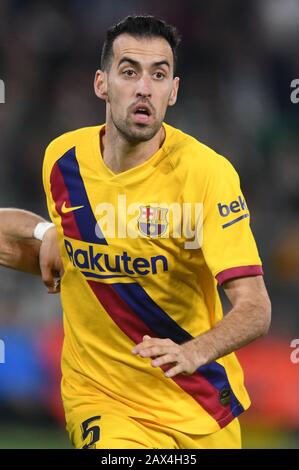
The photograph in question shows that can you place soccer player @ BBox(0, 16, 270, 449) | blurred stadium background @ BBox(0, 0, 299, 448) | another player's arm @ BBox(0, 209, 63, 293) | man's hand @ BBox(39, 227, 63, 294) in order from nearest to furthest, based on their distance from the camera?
1. soccer player @ BBox(0, 16, 270, 449)
2. man's hand @ BBox(39, 227, 63, 294)
3. another player's arm @ BBox(0, 209, 63, 293)
4. blurred stadium background @ BBox(0, 0, 299, 448)

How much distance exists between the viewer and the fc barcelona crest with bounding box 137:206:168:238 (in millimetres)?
4516

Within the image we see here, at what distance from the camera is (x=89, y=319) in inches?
187

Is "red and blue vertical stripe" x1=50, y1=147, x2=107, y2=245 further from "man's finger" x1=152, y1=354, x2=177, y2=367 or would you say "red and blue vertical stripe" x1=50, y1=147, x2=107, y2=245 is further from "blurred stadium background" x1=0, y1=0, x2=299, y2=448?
"blurred stadium background" x1=0, y1=0, x2=299, y2=448

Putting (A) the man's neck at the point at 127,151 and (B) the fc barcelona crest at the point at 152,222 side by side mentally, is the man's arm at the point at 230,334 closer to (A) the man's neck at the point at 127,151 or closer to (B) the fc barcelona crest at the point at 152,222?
(B) the fc barcelona crest at the point at 152,222

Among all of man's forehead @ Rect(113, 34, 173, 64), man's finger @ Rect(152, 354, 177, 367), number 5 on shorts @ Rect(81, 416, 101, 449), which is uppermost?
man's forehead @ Rect(113, 34, 173, 64)

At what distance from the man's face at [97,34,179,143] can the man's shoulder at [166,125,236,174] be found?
0.14 metres

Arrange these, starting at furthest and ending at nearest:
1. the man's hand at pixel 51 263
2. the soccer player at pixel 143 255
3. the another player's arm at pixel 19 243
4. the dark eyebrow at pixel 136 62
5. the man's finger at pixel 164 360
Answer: the another player's arm at pixel 19 243, the man's hand at pixel 51 263, the dark eyebrow at pixel 136 62, the soccer player at pixel 143 255, the man's finger at pixel 164 360

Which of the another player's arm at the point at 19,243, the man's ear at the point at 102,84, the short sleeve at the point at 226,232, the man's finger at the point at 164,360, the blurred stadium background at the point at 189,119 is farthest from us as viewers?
the blurred stadium background at the point at 189,119

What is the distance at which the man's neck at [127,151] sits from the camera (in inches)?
183

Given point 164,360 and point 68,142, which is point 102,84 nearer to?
point 68,142

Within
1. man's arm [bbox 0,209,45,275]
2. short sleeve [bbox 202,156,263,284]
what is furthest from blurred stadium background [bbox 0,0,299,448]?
short sleeve [bbox 202,156,263,284]

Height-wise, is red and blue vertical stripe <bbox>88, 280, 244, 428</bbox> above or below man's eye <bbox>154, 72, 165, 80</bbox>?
below

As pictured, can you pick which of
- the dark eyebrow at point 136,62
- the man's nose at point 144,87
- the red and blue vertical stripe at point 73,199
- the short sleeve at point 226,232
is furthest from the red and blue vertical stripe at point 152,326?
the dark eyebrow at point 136,62

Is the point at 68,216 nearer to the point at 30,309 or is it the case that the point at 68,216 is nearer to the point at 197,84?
the point at 30,309
